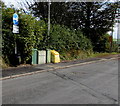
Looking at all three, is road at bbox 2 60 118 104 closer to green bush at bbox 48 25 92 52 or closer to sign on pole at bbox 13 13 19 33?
sign on pole at bbox 13 13 19 33

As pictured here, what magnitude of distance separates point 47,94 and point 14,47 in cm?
473

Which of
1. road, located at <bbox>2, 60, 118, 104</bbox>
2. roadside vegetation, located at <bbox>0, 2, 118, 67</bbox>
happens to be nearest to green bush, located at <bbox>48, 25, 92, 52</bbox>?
roadside vegetation, located at <bbox>0, 2, 118, 67</bbox>

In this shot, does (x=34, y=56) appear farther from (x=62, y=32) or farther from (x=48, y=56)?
(x=62, y=32)

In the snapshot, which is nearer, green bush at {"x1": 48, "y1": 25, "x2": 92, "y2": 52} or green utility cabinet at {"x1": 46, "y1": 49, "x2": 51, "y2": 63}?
green utility cabinet at {"x1": 46, "y1": 49, "x2": 51, "y2": 63}

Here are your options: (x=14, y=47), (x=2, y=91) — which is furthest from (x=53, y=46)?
(x=2, y=91)

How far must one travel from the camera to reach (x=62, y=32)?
11164mm

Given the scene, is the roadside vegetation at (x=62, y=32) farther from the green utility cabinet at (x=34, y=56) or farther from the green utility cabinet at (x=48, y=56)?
the green utility cabinet at (x=48, y=56)

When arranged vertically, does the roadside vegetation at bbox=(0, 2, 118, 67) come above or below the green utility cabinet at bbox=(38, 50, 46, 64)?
above

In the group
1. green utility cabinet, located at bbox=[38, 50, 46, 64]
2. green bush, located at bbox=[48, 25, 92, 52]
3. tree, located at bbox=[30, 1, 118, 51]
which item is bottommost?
green utility cabinet, located at bbox=[38, 50, 46, 64]

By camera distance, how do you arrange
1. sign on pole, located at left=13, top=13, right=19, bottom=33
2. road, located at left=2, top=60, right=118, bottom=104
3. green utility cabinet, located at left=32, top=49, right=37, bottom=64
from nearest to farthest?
road, located at left=2, top=60, right=118, bottom=104 < sign on pole, located at left=13, top=13, right=19, bottom=33 < green utility cabinet, located at left=32, top=49, right=37, bottom=64

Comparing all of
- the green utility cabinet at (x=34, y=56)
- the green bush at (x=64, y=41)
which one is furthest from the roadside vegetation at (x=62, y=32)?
the green utility cabinet at (x=34, y=56)

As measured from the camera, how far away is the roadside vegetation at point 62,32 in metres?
7.32

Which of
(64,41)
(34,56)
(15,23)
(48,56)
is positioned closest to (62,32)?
(64,41)

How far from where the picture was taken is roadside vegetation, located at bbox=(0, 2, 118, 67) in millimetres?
7324
